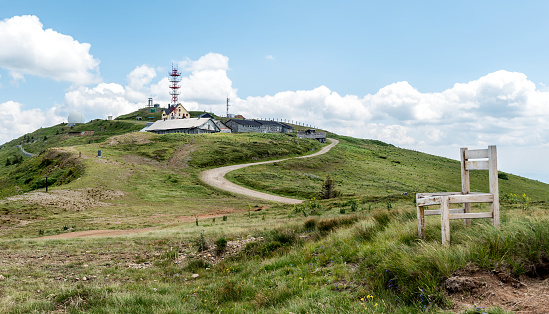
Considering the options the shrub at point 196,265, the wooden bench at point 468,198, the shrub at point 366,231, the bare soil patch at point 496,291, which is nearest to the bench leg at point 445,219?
the wooden bench at point 468,198

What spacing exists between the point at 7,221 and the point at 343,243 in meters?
28.3

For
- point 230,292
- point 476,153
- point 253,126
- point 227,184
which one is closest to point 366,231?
point 476,153

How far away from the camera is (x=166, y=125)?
116 m

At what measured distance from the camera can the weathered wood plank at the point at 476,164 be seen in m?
7.87

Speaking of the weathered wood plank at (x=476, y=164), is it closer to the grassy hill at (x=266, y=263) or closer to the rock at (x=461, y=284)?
the grassy hill at (x=266, y=263)

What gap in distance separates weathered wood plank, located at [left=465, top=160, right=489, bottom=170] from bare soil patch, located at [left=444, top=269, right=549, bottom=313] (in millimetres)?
2769

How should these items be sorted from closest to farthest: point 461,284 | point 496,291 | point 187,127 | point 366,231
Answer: point 496,291, point 461,284, point 366,231, point 187,127

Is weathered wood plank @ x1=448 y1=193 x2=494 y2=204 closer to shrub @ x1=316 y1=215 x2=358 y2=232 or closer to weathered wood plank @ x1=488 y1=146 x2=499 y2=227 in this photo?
weathered wood plank @ x1=488 y1=146 x2=499 y2=227

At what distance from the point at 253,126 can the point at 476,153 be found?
137 metres

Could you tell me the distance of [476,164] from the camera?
26.7ft

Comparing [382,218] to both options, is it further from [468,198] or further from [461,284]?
[461,284]

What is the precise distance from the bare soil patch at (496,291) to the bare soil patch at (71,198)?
119ft

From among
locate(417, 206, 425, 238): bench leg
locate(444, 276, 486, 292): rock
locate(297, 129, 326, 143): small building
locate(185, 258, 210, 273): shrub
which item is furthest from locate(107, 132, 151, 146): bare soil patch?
locate(444, 276, 486, 292): rock

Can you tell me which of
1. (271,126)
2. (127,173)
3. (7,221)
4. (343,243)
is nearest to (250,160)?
(127,173)
